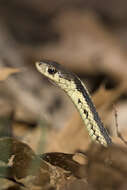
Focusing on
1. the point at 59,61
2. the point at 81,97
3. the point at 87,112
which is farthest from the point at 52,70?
the point at 59,61

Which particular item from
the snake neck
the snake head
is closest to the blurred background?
the snake head

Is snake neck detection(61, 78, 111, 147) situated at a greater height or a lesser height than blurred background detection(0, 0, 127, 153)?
greater

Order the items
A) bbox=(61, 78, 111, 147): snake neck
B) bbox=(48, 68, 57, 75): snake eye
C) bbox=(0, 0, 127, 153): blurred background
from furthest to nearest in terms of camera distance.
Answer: bbox=(0, 0, 127, 153): blurred background < bbox=(48, 68, 57, 75): snake eye < bbox=(61, 78, 111, 147): snake neck

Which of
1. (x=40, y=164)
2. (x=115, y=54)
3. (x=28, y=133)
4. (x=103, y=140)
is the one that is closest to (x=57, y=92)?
(x=115, y=54)

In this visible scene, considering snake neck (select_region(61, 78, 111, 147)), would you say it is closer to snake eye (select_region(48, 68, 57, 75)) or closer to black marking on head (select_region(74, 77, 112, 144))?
black marking on head (select_region(74, 77, 112, 144))

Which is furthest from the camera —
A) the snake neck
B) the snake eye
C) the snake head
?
the snake eye

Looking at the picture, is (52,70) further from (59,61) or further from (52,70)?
(59,61)
